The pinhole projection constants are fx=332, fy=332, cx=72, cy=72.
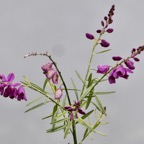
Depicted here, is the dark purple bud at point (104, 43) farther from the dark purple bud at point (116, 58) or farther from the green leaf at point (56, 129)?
the green leaf at point (56, 129)

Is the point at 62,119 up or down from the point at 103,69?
down

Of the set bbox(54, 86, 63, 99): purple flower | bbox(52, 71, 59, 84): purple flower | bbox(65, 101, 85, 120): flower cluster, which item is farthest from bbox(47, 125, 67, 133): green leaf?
bbox(52, 71, 59, 84): purple flower

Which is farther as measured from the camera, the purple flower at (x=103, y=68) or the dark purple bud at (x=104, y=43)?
the dark purple bud at (x=104, y=43)

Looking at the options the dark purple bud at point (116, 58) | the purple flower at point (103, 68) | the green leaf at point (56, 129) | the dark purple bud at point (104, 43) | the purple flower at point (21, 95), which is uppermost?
the dark purple bud at point (104, 43)

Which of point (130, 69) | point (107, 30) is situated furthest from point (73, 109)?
point (107, 30)

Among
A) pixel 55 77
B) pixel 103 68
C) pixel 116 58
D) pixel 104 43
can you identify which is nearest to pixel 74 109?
pixel 55 77

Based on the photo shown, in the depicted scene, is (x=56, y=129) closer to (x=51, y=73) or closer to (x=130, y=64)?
(x=51, y=73)

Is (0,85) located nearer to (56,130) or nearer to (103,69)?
(56,130)

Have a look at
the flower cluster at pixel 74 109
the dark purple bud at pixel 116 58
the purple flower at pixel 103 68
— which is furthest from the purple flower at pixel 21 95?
the dark purple bud at pixel 116 58
